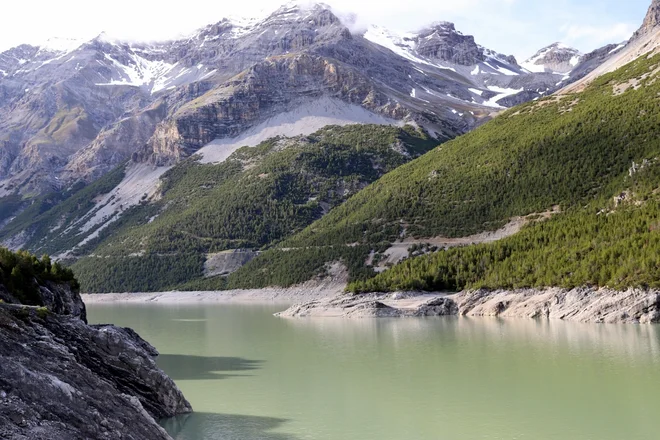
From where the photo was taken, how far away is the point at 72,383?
17719 millimetres

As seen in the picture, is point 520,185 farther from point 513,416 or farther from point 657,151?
point 513,416

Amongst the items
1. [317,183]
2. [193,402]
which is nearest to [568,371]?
[193,402]

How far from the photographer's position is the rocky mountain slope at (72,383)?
48.9 ft

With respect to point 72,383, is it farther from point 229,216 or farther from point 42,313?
point 229,216

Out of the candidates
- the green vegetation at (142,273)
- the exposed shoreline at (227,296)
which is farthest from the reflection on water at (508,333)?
the green vegetation at (142,273)

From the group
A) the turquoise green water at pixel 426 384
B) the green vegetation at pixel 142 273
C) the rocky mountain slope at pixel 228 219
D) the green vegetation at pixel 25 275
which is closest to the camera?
the turquoise green water at pixel 426 384

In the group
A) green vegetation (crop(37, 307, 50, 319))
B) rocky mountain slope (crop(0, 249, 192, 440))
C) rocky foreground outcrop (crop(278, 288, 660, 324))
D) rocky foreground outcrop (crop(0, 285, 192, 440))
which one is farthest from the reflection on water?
green vegetation (crop(37, 307, 50, 319))

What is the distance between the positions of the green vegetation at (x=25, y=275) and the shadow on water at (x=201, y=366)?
849 cm

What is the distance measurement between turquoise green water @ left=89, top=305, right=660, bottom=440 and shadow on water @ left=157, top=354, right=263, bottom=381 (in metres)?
0.08

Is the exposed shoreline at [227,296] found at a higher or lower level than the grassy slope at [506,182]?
lower

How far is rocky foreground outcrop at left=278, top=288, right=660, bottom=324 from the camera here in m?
55.4

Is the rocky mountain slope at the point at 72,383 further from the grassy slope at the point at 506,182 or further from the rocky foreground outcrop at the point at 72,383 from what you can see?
the grassy slope at the point at 506,182

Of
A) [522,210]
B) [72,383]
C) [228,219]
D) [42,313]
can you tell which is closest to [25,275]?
[42,313]

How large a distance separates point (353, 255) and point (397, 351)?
76658 mm
